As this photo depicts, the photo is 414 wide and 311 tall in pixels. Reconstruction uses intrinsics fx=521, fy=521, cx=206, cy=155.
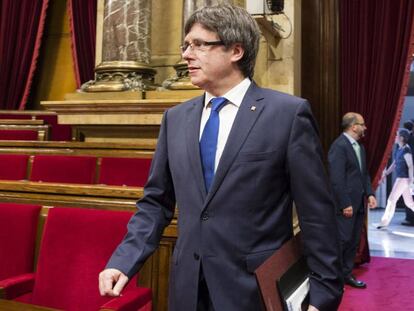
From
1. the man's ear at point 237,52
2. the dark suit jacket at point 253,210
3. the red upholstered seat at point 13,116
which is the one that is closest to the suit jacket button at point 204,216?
the dark suit jacket at point 253,210

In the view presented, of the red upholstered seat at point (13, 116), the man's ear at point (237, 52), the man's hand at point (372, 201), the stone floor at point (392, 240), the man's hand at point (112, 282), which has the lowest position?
the stone floor at point (392, 240)

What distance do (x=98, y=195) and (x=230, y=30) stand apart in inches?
35.9

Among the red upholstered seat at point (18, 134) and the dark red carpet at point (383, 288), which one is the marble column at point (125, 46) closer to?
the red upholstered seat at point (18, 134)

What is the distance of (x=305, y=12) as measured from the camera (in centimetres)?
442

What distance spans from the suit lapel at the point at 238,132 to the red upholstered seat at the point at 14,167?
2.20 m

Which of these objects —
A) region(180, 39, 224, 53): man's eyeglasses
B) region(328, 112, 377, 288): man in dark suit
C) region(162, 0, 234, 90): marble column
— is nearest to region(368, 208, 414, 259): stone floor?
region(328, 112, 377, 288): man in dark suit

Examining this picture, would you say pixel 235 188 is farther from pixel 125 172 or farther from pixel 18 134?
pixel 18 134

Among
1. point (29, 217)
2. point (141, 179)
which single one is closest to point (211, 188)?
point (29, 217)

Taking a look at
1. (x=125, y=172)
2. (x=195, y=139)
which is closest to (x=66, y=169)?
(x=125, y=172)

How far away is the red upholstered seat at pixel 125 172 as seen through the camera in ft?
8.99

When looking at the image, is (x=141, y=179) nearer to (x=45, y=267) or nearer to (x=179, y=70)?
(x=45, y=267)

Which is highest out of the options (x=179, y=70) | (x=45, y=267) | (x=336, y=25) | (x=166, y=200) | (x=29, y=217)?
(x=336, y=25)

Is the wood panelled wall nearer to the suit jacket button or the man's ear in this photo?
the man's ear

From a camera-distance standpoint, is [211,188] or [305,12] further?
[305,12]
